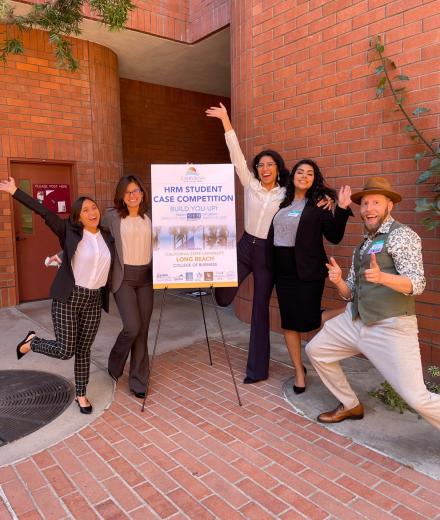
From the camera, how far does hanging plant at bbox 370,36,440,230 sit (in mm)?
3504

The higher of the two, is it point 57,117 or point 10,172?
point 57,117

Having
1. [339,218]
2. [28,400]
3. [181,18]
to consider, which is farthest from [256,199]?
[181,18]

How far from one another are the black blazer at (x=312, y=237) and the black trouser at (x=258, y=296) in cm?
42

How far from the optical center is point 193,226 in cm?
366

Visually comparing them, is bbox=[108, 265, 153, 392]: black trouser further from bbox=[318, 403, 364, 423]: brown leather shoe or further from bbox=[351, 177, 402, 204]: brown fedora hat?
bbox=[351, 177, 402, 204]: brown fedora hat

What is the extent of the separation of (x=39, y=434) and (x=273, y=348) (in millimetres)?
2534

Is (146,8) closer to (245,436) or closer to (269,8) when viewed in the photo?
(269,8)

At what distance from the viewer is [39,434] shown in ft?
10.4

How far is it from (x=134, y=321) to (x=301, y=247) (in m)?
1.45

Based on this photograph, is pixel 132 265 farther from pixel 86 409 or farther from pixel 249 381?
pixel 249 381

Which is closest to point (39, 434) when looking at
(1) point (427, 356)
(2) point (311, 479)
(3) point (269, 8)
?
(2) point (311, 479)

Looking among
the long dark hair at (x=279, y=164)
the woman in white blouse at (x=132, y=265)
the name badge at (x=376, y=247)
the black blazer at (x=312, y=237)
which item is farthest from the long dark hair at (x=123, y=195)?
the name badge at (x=376, y=247)

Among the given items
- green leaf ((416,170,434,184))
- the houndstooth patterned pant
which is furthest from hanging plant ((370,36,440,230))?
the houndstooth patterned pant

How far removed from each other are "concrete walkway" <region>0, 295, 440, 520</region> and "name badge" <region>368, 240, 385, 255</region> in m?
1.27
